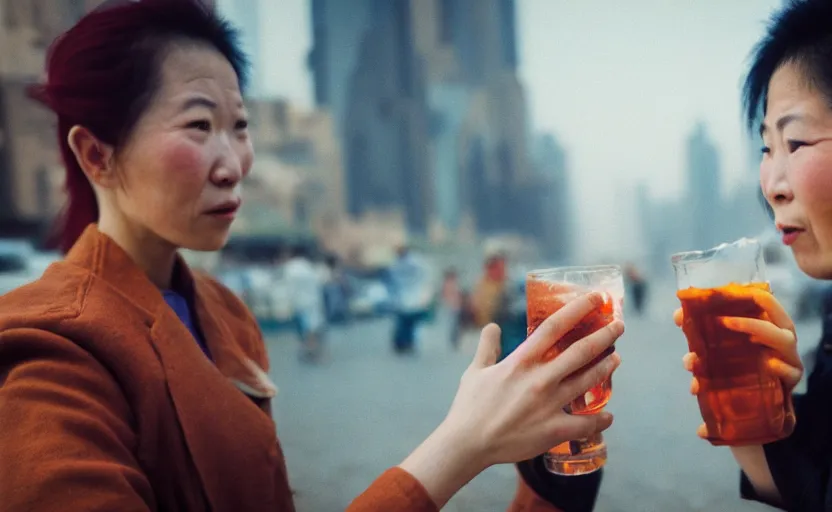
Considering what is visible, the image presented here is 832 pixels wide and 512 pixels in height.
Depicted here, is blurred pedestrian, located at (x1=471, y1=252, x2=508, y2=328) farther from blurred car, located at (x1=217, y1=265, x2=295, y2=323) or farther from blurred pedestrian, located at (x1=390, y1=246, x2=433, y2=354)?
blurred car, located at (x1=217, y1=265, x2=295, y2=323)

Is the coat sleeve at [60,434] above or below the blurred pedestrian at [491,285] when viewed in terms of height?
above

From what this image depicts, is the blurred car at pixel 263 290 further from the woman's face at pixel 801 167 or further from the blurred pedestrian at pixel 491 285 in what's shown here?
the woman's face at pixel 801 167

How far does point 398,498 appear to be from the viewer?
573 millimetres

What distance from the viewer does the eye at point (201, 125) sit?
0.76 m

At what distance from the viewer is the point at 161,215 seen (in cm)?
77

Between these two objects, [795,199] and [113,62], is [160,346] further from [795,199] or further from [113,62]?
[795,199]

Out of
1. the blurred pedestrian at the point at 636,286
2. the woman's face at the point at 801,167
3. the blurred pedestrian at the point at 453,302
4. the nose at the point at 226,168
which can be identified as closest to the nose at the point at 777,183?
the woman's face at the point at 801,167

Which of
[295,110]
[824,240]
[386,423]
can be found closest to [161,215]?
[824,240]

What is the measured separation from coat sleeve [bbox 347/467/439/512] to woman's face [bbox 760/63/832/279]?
52cm

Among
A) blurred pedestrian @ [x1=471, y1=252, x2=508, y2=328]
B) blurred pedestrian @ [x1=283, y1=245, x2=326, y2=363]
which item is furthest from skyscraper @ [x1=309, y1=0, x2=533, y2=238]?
blurred pedestrian @ [x1=283, y1=245, x2=326, y2=363]

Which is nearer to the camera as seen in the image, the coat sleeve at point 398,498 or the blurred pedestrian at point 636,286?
the coat sleeve at point 398,498

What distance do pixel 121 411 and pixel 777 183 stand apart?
2.52 ft

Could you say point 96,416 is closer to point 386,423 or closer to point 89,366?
point 89,366

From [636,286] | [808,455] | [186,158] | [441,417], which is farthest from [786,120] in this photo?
[636,286]
